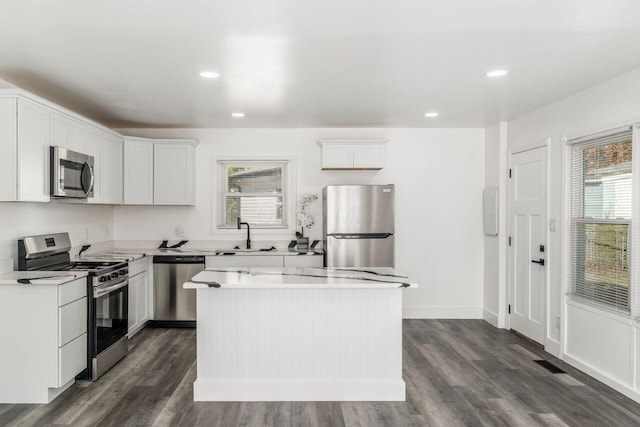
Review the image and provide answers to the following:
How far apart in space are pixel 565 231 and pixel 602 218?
430 mm

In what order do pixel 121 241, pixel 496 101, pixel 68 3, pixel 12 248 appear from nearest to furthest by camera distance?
pixel 68 3 → pixel 12 248 → pixel 496 101 → pixel 121 241

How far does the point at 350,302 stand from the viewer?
314 centimetres

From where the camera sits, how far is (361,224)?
16.6 ft

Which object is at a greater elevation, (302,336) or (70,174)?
(70,174)

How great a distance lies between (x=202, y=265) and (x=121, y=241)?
132cm

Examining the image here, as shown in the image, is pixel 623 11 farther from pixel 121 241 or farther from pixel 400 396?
pixel 121 241

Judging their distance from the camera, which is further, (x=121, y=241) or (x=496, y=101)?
(x=121, y=241)

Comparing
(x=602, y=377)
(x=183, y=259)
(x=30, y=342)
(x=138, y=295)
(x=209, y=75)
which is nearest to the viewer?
(x=30, y=342)

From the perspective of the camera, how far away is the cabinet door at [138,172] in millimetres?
5070

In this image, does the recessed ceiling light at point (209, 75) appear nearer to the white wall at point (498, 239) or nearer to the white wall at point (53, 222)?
the white wall at point (53, 222)

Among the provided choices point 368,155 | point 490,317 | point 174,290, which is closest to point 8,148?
point 174,290

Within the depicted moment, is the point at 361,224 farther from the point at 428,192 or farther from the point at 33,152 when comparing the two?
the point at 33,152

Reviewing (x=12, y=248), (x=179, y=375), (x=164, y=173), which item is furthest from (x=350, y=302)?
(x=164, y=173)

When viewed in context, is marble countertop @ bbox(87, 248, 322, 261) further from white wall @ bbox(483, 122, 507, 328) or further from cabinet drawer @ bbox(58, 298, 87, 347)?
white wall @ bbox(483, 122, 507, 328)
